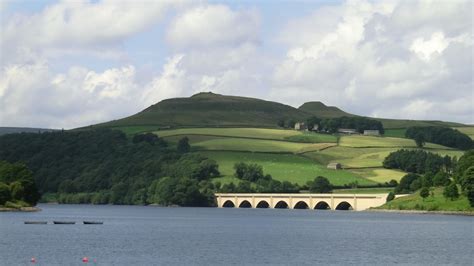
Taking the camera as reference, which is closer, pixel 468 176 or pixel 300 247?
pixel 300 247

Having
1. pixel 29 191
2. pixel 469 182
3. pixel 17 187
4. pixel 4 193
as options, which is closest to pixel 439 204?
pixel 469 182

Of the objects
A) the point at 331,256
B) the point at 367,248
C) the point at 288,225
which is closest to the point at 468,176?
the point at 288,225

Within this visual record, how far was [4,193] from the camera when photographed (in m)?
176

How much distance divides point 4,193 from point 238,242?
7166 cm

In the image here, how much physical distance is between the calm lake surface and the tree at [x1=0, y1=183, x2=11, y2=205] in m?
6.96

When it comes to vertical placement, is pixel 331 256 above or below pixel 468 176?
below

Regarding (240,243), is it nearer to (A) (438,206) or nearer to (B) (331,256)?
(B) (331,256)

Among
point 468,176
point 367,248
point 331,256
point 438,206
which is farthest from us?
point 438,206

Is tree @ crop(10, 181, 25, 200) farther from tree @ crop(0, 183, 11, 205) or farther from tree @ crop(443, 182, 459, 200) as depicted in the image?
tree @ crop(443, 182, 459, 200)

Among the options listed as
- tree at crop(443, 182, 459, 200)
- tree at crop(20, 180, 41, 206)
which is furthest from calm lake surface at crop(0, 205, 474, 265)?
tree at crop(443, 182, 459, 200)

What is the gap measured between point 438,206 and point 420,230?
50483 millimetres

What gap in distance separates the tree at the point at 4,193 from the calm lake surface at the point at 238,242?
696cm

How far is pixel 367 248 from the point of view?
107812 mm

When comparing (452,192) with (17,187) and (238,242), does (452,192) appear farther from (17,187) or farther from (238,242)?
(17,187)
